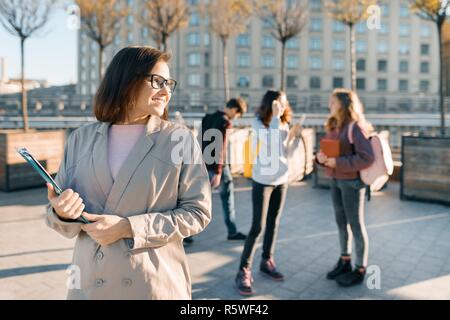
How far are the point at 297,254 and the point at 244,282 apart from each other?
136 cm

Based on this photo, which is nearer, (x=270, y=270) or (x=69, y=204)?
(x=69, y=204)

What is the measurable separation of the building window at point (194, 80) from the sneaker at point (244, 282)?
5310 cm

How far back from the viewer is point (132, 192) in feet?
5.76

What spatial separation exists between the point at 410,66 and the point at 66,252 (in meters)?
62.6

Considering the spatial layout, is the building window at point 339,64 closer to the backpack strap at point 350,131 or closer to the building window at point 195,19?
the building window at point 195,19

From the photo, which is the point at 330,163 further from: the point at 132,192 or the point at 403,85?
the point at 403,85

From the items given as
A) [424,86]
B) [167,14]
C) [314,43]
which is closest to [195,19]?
[314,43]

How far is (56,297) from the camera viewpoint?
13.4 feet

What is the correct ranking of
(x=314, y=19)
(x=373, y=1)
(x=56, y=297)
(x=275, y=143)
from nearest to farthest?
(x=56, y=297) < (x=275, y=143) < (x=373, y=1) < (x=314, y=19)

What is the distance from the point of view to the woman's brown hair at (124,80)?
1.85 meters

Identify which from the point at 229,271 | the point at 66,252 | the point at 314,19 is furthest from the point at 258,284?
the point at 314,19

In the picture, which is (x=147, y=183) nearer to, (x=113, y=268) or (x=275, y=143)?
(x=113, y=268)

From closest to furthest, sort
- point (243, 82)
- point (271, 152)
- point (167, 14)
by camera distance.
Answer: point (271, 152), point (167, 14), point (243, 82)
